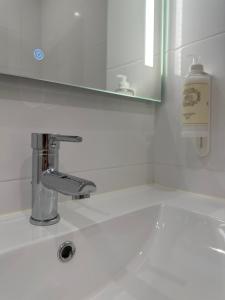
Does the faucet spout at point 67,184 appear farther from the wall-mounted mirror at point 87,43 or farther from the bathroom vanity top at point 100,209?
the wall-mounted mirror at point 87,43

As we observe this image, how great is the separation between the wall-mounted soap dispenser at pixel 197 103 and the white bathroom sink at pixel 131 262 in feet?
0.71

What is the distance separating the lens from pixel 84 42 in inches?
25.3

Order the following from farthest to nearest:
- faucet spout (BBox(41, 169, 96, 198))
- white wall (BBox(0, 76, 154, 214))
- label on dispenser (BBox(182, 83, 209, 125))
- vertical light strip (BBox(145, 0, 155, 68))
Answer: vertical light strip (BBox(145, 0, 155, 68)) → label on dispenser (BBox(182, 83, 209, 125)) → white wall (BBox(0, 76, 154, 214)) → faucet spout (BBox(41, 169, 96, 198))

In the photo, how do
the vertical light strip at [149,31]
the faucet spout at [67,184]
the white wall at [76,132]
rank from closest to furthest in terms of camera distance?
the faucet spout at [67,184], the white wall at [76,132], the vertical light strip at [149,31]

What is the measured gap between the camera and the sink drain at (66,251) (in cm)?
41

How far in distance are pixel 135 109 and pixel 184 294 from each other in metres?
0.51

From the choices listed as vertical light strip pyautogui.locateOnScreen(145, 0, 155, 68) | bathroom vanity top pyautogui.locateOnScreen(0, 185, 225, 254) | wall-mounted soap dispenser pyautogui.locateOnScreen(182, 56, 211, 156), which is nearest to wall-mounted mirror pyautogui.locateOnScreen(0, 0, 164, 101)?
vertical light strip pyautogui.locateOnScreen(145, 0, 155, 68)

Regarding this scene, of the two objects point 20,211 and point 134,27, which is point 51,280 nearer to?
point 20,211

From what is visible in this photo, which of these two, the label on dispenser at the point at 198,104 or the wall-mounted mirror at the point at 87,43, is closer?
the wall-mounted mirror at the point at 87,43

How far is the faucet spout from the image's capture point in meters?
0.36

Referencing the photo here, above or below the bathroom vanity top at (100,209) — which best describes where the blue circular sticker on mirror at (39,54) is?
above

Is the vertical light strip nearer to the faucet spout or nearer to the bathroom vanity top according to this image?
the bathroom vanity top

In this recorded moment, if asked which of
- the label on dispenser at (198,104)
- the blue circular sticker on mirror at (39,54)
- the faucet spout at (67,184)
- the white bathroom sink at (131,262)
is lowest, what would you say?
the white bathroom sink at (131,262)

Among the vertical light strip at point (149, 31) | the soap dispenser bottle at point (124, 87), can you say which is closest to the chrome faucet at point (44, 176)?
the soap dispenser bottle at point (124, 87)
